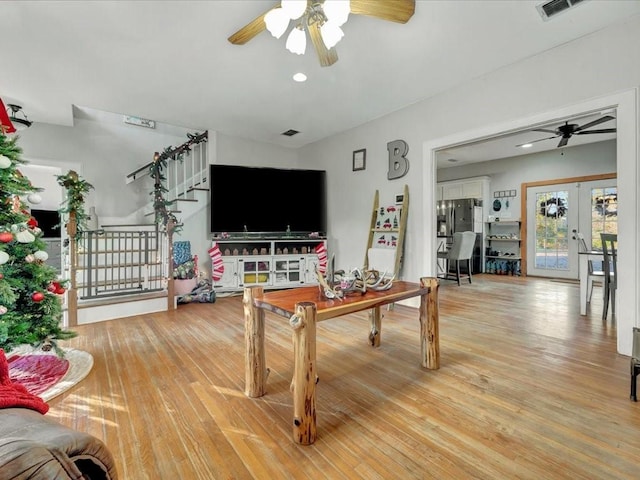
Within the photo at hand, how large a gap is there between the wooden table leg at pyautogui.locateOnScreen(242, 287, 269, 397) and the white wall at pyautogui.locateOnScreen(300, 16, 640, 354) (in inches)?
108

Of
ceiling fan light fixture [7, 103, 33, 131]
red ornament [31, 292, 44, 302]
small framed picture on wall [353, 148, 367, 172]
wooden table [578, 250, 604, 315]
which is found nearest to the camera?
red ornament [31, 292, 44, 302]

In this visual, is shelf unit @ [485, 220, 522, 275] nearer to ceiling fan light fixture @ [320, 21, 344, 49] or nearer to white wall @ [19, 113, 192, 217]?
ceiling fan light fixture @ [320, 21, 344, 49]

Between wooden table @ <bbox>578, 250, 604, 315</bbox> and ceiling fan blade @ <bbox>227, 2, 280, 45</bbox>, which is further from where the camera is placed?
wooden table @ <bbox>578, 250, 604, 315</bbox>

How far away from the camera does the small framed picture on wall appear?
4992mm

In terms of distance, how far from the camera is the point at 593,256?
12.7ft

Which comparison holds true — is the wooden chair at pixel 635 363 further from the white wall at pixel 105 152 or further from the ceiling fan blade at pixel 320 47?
the white wall at pixel 105 152

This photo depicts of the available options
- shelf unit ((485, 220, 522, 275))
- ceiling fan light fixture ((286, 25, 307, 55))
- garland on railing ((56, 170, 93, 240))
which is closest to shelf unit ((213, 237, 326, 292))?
garland on railing ((56, 170, 93, 240))

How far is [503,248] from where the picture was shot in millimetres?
7508

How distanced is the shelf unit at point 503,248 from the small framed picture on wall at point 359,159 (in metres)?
4.39

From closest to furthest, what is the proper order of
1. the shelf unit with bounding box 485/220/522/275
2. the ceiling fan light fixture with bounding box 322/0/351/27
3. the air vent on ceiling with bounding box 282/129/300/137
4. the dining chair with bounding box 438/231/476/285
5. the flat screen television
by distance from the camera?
the ceiling fan light fixture with bounding box 322/0/351/27 < the air vent on ceiling with bounding box 282/129/300/137 < the dining chair with bounding box 438/231/476/285 < the flat screen television < the shelf unit with bounding box 485/220/522/275

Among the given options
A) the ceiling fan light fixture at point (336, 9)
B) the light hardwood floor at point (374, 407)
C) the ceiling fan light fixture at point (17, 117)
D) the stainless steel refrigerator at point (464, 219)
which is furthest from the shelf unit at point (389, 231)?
the ceiling fan light fixture at point (17, 117)

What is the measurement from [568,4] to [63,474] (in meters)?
3.71

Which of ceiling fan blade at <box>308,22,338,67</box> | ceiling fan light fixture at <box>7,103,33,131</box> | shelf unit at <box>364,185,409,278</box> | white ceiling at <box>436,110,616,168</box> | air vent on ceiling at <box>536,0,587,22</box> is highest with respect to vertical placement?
white ceiling at <box>436,110,616,168</box>

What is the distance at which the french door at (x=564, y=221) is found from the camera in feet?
20.0
